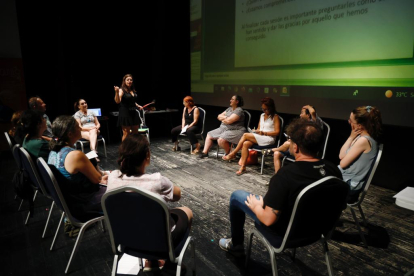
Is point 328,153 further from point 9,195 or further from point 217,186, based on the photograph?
point 9,195

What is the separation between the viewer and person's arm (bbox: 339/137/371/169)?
2203 millimetres

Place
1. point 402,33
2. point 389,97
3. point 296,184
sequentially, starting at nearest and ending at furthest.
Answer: point 296,184
point 402,33
point 389,97

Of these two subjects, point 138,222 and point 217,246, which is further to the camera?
point 217,246

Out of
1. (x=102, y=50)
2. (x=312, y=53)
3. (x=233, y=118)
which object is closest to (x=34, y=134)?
(x=233, y=118)

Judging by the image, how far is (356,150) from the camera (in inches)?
87.8

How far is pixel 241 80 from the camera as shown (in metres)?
5.19

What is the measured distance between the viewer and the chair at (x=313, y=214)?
1.37 m

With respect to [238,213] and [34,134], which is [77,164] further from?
[238,213]

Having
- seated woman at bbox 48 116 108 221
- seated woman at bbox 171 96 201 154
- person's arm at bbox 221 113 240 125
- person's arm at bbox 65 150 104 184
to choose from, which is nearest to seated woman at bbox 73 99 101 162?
seated woman at bbox 171 96 201 154

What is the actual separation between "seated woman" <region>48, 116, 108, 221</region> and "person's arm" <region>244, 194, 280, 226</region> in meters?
1.06

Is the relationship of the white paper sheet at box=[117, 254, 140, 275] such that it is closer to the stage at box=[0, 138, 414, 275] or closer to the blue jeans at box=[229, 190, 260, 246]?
the stage at box=[0, 138, 414, 275]

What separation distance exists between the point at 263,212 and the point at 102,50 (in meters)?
6.09

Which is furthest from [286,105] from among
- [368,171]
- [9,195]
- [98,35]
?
[98,35]

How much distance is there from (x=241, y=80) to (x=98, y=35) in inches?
140
